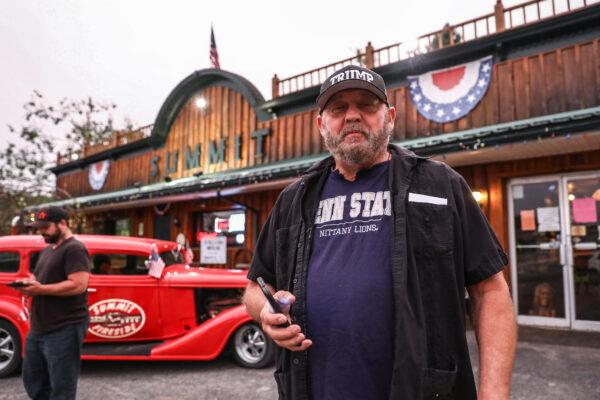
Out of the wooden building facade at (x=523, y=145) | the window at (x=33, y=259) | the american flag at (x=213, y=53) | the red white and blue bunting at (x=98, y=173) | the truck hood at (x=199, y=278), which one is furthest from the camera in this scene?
the red white and blue bunting at (x=98, y=173)

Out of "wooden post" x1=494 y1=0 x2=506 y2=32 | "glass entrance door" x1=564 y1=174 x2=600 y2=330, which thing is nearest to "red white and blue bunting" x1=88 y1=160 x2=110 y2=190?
"wooden post" x1=494 y1=0 x2=506 y2=32

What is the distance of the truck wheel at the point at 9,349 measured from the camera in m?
5.51

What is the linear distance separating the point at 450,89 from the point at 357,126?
25.2 feet

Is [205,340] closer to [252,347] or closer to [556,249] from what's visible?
[252,347]

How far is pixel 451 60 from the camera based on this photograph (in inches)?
341

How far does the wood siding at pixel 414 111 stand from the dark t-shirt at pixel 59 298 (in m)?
7.22

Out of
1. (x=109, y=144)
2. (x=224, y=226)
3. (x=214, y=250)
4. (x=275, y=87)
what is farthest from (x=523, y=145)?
(x=109, y=144)

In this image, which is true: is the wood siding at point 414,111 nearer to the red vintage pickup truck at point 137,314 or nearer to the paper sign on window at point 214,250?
the paper sign on window at point 214,250

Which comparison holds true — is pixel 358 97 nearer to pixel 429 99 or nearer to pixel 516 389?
pixel 516 389

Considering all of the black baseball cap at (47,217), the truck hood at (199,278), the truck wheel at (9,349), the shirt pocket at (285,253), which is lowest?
the truck wheel at (9,349)

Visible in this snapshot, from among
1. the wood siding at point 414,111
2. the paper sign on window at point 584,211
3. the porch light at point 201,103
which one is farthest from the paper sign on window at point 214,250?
the paper sign on window at point 584,211

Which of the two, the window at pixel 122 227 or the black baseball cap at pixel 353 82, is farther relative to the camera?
the window at pixel 122 227

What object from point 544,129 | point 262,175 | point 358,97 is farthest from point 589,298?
point 358,97

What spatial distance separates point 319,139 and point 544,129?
5671mm
